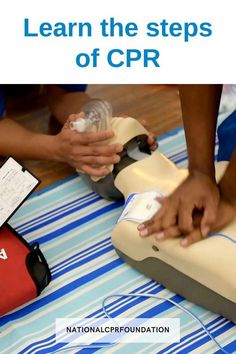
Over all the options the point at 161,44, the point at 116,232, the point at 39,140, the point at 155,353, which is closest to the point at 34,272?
the point at 116,232

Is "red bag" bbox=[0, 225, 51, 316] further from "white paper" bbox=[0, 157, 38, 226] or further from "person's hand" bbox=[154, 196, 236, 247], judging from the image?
"person's hand" bbox=[154, 196, 236, 247]

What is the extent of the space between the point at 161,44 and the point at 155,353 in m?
0.65

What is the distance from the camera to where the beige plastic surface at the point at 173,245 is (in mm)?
1052

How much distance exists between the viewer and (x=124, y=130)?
1.36m

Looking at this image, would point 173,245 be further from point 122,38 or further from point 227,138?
point 122,38

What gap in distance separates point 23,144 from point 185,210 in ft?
1.79

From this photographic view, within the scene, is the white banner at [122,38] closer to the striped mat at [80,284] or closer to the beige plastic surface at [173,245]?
the beige plastic surface at [173,245]

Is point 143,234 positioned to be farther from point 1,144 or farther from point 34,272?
point 1,144

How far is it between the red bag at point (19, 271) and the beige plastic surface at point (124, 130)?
28cm

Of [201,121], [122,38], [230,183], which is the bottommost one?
[230,183]

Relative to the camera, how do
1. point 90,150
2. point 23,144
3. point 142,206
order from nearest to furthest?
point 142,206, point 90,150, point 23,144

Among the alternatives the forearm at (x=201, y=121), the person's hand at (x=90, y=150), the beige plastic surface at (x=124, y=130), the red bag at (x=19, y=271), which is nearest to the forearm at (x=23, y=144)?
the person's hand at (x=90, y=150)

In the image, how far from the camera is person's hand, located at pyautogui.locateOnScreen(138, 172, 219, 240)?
110 centimetres

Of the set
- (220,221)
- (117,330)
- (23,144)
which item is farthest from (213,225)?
(23,144)
